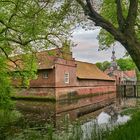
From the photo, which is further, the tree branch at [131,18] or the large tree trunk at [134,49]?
the tree branch at [131,18]

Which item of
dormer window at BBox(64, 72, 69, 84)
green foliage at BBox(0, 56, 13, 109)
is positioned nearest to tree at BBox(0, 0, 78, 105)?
green foliage at BBox(0, 56, 13, 109)

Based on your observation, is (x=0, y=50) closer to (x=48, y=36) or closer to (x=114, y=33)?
(x=48, y=36)

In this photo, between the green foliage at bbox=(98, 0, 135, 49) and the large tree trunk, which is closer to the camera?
the large tree trunk

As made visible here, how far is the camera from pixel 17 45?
21.5m

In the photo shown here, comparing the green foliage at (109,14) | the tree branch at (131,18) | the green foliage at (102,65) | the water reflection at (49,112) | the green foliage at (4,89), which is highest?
the green foliage at (102,65)

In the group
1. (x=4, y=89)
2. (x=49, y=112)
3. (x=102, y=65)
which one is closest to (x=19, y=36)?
(x=4, y=89)

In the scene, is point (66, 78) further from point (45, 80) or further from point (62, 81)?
point (45, 80)

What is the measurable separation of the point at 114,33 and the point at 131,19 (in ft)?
2.10

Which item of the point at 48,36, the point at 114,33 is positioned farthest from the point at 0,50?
the point at 114,33

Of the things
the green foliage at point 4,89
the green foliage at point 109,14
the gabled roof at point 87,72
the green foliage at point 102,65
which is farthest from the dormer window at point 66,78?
the green foliage at point 102,65

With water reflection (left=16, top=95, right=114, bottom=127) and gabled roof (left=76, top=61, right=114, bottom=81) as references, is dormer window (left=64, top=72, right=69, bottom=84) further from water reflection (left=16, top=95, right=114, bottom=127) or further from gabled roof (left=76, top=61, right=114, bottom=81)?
water reflection (left=16, top=95, right=114, bottom=127)

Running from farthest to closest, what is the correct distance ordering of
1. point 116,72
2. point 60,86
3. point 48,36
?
1. point 116,72
2. point 60,86
3. point 48,36

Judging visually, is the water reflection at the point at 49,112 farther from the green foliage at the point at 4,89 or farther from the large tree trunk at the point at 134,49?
the large tree trunk at the point at 134,49

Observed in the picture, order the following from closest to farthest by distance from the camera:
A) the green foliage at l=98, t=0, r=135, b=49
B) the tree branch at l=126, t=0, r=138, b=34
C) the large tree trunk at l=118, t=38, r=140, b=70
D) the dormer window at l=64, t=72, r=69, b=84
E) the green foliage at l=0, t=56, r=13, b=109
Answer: the large tree trunk at l=118, t=38, r=140, b=70, the tree branch at l=126, t=0, r=138, b=34, the green foliage at l=98, t=0, r=135, b=49, the green foliage at l=0, t=56, r=13, b=109, the dormer window at l=64, t=72, r=69, b=84
